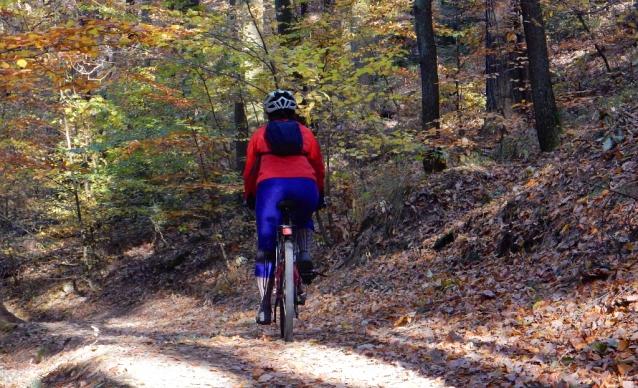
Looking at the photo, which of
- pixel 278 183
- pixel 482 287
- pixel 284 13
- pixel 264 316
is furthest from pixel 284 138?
pixel 284 13

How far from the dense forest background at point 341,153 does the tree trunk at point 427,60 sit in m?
0.04

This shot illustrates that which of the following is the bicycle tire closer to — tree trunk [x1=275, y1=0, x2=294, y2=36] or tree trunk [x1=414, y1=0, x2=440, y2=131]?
tree trunk [x1=414, y1=0, x2=440, y2=131]

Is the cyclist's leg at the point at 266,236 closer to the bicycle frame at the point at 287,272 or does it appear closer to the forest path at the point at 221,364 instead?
the bicycle frame at the point at 287,272

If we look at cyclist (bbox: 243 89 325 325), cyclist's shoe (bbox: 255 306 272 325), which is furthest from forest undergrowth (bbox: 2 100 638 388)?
cyclist (bbox: 243 89 325 325)

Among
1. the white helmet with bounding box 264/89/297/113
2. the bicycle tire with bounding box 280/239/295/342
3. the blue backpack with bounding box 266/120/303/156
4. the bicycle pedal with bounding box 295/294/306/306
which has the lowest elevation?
the bicycle pedal with bounding box 295/294/306/306

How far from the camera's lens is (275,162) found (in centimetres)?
594

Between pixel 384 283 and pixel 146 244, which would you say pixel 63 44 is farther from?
pixel 146 244

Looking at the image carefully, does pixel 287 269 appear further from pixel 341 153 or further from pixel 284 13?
pixel 284 13

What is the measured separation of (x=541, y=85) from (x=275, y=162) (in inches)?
274

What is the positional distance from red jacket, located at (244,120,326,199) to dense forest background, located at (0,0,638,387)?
2321 mm

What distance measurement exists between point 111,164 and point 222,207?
337 centimetres

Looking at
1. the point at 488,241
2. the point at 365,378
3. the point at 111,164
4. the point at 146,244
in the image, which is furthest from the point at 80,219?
the point at 365,378

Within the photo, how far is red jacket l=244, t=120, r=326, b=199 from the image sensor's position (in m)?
5.93

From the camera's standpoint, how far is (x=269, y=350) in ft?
20.2
